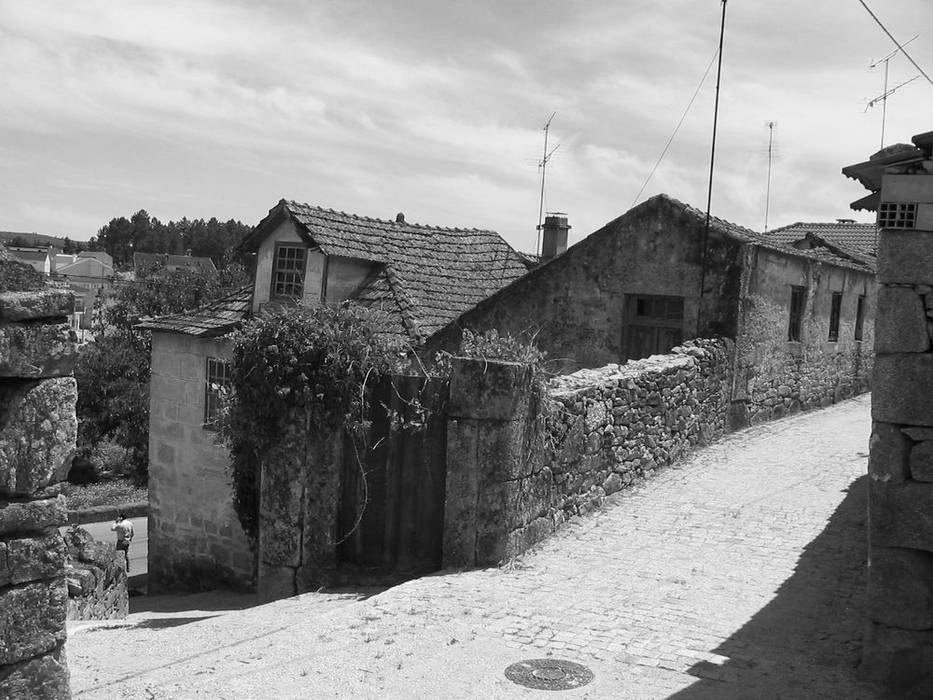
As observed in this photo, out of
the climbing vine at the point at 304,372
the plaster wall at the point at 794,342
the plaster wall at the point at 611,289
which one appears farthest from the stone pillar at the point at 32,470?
the plaster wall at the point at 794,342

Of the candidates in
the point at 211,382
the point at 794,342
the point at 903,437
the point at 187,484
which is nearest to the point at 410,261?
the point at 211,382

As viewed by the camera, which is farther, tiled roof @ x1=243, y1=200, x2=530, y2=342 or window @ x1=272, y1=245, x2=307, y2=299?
window @ x1=272, y1=245, x2=307, y2=299

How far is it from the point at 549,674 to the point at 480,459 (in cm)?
271

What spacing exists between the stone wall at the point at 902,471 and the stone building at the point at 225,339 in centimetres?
902

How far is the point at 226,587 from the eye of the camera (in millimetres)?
14398

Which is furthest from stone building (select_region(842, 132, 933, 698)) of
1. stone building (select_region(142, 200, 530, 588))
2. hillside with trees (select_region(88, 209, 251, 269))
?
hillside with trees (select_region(88, 209, 251, 269))

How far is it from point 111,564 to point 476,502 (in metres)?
5.53

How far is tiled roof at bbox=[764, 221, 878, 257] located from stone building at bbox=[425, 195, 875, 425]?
1148cm

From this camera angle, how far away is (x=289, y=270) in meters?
16.1

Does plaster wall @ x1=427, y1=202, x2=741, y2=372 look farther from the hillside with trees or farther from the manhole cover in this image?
the hillside with trees

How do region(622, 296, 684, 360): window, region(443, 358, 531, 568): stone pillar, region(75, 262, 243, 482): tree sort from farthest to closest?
region(75, 262, 243, 482): tree, region(622, 296, 684, 360): window, region(443, 358, 531, 568): stone pillar

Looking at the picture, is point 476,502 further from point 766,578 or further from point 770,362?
point 770,362

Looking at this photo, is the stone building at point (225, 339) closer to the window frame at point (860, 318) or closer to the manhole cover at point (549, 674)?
the manhole cover at point (549, 674)

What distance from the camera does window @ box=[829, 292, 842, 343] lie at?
2011 centimetres
